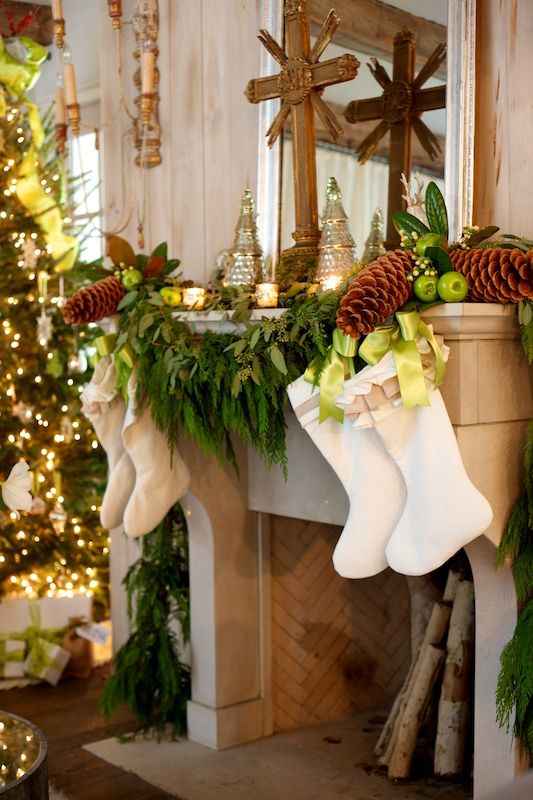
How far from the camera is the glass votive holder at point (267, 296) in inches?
104

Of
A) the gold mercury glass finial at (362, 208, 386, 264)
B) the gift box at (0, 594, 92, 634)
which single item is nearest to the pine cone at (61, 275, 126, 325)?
the gold mercury glass finial at (362, 208, 386, 264)

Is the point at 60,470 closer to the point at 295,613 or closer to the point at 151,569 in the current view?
the point at 151,569

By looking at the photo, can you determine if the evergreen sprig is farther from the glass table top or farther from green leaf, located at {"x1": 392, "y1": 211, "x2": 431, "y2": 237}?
the glass table top

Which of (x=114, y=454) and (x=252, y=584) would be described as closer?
(x=114, y=454)

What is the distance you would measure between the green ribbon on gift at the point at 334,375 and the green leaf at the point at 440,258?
0.79ft

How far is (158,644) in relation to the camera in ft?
11.1

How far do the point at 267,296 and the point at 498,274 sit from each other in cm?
70

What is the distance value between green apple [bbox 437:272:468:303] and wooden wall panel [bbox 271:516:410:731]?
143 cm

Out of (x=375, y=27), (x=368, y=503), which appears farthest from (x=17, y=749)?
(x=375, y=27)

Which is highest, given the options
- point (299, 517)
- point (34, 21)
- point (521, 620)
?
point (34, 21)

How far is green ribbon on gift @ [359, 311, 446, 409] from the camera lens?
6.96 ft

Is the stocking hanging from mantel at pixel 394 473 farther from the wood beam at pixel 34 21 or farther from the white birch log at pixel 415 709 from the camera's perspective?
the wood beam at pixel 34 21

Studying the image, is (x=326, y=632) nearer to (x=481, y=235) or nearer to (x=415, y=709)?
(x=415, y=709)

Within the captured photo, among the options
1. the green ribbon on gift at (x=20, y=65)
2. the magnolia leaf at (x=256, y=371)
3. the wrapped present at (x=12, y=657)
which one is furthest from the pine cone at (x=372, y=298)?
the wrapped present at (x=12, y=657)
